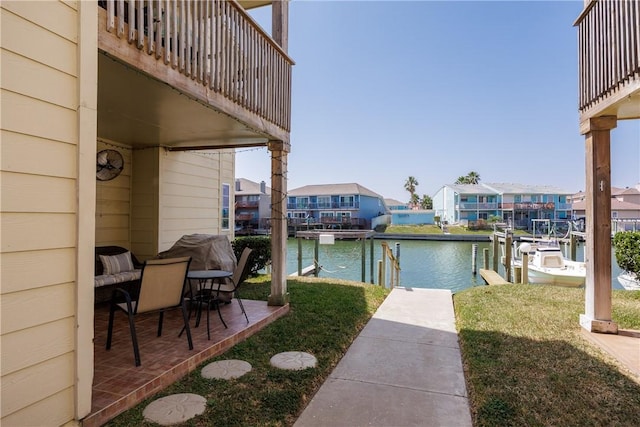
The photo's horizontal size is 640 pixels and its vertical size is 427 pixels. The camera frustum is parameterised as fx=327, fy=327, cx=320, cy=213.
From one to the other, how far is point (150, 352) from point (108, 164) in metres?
3.99

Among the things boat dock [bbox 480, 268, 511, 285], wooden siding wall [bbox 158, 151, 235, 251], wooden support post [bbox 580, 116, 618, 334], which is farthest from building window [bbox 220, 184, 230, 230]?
boat dock [bbox 480, 268, 511, 285]

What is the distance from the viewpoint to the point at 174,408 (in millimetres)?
2588

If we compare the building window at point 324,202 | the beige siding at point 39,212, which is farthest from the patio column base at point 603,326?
the building window at point 324,202

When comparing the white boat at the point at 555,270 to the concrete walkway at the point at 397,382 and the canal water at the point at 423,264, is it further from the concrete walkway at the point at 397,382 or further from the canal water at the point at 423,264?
the concrete walkway at the point at 397,382

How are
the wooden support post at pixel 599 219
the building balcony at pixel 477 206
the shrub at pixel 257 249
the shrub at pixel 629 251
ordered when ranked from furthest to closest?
the building balcony at pixel 477 206 → the shrub at pixel 257 249 → the shrub at pixel 629 251 → the wooden support post at pixel 599 219

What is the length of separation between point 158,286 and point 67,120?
1.88 meters

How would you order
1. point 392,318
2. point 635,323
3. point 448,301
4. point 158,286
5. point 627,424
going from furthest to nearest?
point 448,301
point 392,318
point 635,323
point 158,286
point 627,424

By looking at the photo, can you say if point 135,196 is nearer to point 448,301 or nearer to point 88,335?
point 88,335

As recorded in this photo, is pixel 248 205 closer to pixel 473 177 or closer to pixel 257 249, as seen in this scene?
pixel 257 249

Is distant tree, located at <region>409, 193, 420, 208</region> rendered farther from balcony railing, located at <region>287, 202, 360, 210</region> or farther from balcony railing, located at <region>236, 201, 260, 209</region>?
balcony railing, located at <region>236, 201, 260, 209</region>

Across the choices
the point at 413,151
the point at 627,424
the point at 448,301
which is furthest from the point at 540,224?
the point at 627,424

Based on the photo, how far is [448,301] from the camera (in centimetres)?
663

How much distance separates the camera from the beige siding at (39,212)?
183 centimetres

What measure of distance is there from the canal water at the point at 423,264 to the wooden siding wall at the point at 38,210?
1126 centimetres
